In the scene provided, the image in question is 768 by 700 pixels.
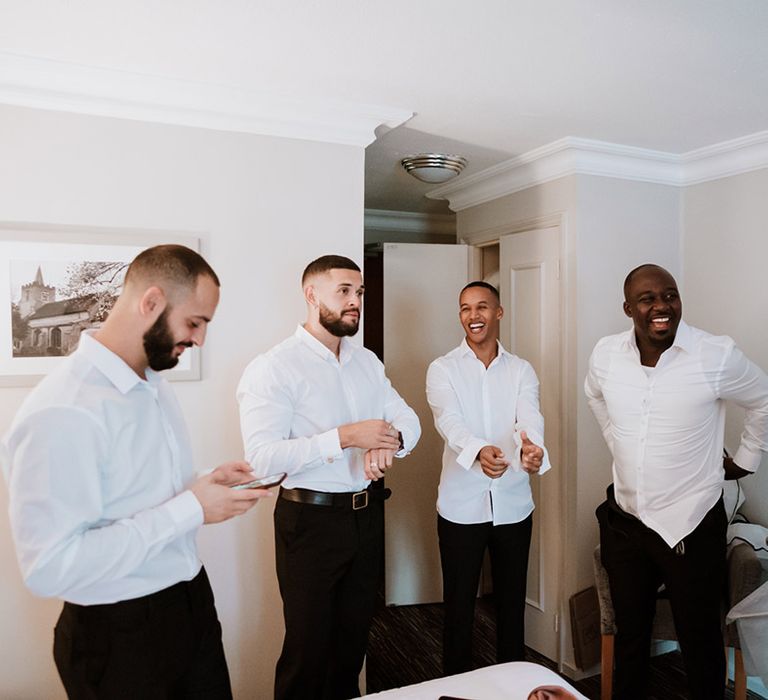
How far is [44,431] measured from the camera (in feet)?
4.28

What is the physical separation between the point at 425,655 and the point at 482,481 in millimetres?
1215

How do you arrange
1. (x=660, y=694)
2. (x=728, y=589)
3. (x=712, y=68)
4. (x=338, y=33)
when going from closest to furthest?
1. (x=338, y=33)
2. (x=712, y=68)
3. (x=728, y=589)
4. (x=660, y=694)

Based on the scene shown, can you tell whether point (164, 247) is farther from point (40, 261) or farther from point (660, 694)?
point (660, 694)

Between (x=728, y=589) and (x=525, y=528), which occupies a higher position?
(x=525, y=528)

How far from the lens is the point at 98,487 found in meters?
1.36

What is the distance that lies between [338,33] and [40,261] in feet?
4.31

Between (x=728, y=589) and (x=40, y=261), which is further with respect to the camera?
(x=728, y=589)

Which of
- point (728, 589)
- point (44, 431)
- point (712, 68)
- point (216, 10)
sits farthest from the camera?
point (728, 589)

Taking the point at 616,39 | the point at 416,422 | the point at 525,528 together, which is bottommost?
the point at 525,528

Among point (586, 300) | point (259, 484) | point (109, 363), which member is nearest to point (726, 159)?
point (586, 300)

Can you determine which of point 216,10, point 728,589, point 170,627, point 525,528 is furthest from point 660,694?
point 216,10

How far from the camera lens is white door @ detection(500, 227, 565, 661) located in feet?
10.9

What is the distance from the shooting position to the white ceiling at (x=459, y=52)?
184 centimetres

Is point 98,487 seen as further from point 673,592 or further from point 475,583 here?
point 673,592
